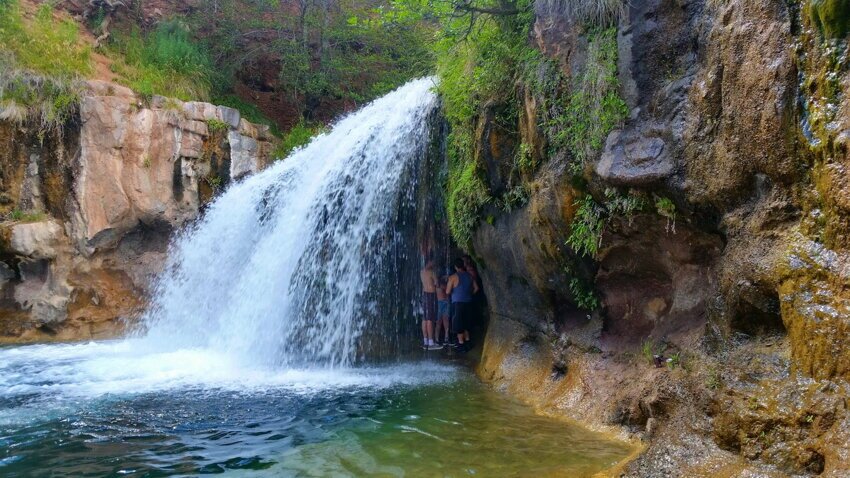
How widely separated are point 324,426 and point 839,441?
12.4ft

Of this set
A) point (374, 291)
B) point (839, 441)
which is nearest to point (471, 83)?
point (374, 291)

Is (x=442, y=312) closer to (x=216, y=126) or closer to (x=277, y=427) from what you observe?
(x=277, y=427)

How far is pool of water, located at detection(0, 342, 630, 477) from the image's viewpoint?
4.27m

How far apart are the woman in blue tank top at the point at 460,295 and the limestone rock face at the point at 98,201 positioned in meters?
6.93

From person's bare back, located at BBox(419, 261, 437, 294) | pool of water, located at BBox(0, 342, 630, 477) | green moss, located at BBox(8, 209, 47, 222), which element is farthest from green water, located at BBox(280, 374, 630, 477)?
green moss, located at BBox(8, 209, 47, 222)

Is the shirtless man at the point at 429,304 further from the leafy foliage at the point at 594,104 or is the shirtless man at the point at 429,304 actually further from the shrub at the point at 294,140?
the shrub at the point at 294,140

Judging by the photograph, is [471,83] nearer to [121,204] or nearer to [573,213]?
[573,213]

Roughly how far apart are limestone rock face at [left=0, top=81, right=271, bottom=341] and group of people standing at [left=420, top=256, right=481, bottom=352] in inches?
261

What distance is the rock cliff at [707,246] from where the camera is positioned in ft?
10.7

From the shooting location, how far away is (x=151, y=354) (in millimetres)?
9570

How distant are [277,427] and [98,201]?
9059 mm

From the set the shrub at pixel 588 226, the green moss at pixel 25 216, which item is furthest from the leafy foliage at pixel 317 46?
the shrub at pixel 588 226

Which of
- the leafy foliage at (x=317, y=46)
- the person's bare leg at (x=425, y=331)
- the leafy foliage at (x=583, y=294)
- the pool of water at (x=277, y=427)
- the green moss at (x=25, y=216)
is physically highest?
the leafy foliage at (x=317, y=46)

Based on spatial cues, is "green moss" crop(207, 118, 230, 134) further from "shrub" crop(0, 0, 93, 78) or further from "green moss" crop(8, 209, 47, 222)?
"green moss" crop(8, 209, 47, 222)
